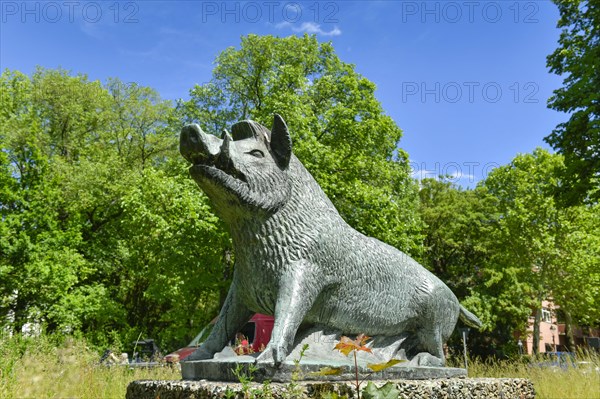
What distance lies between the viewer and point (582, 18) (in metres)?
15.0

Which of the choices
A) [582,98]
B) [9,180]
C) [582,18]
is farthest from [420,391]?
[9,180]

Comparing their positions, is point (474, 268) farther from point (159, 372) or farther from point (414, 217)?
point (159, 372)

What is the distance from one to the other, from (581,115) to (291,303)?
40.0ft

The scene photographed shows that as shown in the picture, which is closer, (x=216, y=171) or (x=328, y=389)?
(x=328, y=389)

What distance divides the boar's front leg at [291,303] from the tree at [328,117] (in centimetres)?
1195

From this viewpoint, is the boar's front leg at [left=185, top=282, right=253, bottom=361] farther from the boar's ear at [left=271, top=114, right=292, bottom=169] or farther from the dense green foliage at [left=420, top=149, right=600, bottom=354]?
the dense green foliage at [left=420, top=149, right=600, bottom=354]

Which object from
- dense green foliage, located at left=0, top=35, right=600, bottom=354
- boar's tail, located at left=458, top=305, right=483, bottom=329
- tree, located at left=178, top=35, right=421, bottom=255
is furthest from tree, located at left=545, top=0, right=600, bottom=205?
boar's tail, located at left=458, top=305, right=483, bottom=329

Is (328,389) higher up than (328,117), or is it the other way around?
(328,117)

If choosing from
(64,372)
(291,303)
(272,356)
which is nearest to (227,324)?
(291,303)

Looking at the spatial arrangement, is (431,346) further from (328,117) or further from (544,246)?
(544,246)

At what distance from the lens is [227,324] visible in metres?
3.67

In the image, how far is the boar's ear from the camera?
11.4 ft

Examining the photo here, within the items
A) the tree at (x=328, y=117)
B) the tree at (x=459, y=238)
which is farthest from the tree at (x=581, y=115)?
the tree at (x=459, y=238)

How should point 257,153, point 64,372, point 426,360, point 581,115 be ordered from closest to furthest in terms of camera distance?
point 257,153 → point 426,360 → point 64,372 → point 581,115
